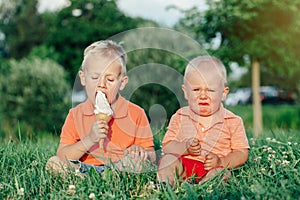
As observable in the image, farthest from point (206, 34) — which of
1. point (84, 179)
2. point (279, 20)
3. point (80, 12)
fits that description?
point (80, 12)

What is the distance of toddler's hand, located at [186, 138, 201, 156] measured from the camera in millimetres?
2984

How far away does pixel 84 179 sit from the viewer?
2695 mm

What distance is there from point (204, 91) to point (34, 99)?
7.88 metres

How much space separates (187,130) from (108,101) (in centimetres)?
54

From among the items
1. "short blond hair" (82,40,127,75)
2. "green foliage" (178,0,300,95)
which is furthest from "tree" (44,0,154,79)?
"short blond hair" (82,40,127,75)

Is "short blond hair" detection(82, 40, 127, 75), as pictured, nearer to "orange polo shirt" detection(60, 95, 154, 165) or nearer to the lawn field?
"orange polo shirt" detection(60, 95, 154, 165)

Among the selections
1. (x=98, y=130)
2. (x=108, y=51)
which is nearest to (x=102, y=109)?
(x=98, y=130)

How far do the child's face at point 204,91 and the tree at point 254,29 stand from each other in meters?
4.34

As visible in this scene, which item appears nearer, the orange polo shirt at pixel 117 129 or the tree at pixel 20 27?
the orange polo shirt at pixel 117 129

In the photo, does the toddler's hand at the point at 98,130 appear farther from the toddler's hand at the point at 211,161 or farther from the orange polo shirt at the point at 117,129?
the toddler's hand at the point at 211,161

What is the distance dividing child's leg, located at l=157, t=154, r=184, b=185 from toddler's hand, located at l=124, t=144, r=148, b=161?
0.11 meters

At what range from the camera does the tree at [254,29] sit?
7484 millimetres

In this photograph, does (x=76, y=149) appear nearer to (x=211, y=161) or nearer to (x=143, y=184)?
(x=143, y=184)

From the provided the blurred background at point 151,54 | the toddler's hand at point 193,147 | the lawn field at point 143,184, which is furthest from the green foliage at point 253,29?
the lawn field at point 143,184
